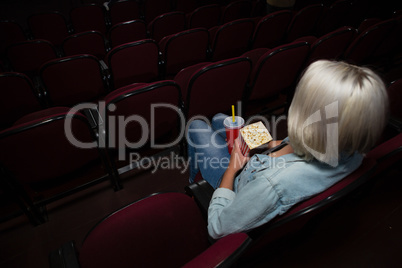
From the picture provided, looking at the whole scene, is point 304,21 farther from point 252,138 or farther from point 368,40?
point 252,138

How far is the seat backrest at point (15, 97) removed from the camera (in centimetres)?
158

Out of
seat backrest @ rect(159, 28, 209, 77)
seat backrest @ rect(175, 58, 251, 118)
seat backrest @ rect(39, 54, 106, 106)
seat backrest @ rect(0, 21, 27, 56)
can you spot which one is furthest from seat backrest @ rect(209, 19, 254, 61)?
seat backrest @ rect(0, 21, 27, 56)

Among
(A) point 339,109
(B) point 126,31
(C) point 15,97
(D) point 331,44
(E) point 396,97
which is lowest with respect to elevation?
(C) point 15,97

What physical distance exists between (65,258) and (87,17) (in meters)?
4.03

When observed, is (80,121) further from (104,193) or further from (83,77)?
(83,77)

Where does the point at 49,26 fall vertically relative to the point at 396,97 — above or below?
below

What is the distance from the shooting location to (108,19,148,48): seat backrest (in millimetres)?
2726

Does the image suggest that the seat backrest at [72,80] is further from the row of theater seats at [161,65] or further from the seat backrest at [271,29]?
the seat backrest at [271,29]

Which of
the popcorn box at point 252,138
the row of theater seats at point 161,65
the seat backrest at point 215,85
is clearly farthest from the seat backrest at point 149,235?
the row of theater seats at point 161,65

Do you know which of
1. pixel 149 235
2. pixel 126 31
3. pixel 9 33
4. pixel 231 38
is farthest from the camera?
pixel 9 33

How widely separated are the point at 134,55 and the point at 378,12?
4884mm

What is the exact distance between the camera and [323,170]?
0.67 metres

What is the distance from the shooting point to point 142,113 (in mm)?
1367

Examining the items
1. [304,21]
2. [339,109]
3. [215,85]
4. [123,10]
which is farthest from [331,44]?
[123,10]
